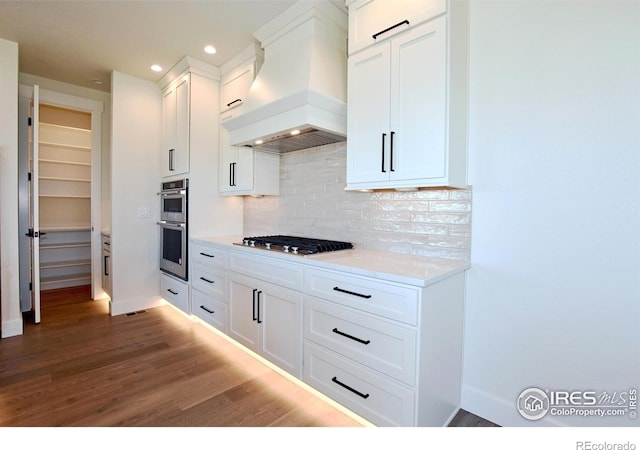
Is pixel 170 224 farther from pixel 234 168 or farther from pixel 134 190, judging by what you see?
pixel 234 168

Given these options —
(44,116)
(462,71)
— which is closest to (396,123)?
(462,71)

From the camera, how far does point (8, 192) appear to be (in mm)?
2807

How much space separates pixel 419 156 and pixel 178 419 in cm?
201

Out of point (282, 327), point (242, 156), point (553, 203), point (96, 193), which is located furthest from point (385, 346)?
point (96, 193)

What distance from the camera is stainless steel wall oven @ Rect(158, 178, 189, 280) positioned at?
3.17 m

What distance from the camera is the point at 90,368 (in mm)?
2289

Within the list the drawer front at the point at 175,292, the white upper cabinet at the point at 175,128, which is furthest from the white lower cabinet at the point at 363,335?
the white upper cabinet at the point at 175,128

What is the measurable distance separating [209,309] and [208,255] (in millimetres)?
497

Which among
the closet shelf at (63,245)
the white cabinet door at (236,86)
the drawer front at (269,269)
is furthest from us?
the closet shelf at (63,245)

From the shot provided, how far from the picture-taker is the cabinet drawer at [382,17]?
5.42 feet

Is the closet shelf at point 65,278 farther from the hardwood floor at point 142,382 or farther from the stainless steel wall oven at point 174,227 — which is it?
the stainless steel wall oven at point 174,227

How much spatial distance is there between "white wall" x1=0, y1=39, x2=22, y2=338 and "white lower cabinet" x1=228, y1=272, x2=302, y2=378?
2127mm
